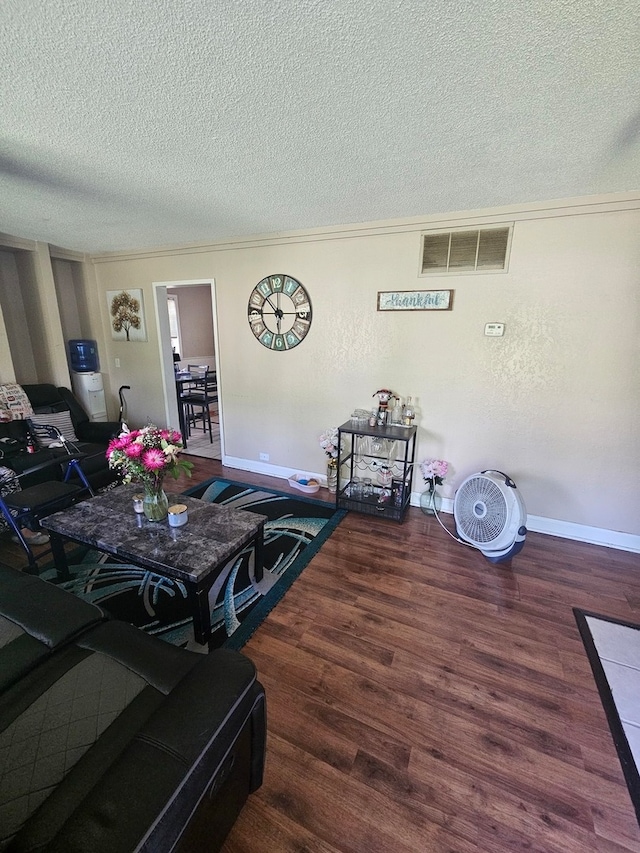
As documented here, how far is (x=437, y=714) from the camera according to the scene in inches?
60.9

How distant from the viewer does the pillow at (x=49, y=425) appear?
3438 millimetres

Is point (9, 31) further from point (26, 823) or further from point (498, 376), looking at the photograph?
point (498, 376)

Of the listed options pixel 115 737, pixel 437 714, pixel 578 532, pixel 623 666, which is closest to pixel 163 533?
pixel 115 737

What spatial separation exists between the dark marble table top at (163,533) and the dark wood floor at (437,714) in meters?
0.50

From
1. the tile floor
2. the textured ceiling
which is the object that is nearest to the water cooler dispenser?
the textured ceiling

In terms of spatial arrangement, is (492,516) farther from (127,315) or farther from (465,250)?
(127,315)

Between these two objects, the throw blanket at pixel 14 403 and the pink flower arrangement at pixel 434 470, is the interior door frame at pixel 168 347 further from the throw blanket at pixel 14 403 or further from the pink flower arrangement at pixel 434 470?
the pink flower arrangement at pixel 434 470

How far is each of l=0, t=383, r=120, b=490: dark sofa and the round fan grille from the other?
3107mm

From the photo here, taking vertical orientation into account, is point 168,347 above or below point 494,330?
below

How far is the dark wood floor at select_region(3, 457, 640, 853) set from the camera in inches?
47.1

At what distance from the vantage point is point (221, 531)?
6.93 feet

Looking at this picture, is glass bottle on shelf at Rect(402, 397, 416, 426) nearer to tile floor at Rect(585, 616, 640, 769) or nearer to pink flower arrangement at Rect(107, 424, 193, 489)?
tile floor at Rect(585, 616, 640, 769)

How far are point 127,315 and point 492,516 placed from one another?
4.62 metres

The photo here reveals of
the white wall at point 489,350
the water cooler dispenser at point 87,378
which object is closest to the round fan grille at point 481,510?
the white wall at point 489,350
